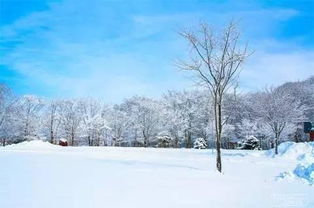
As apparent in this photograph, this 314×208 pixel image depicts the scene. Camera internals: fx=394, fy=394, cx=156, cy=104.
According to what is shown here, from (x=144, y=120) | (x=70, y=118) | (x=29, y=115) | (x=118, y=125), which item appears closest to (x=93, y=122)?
(x=70, y=118)

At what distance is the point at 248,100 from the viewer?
6619cm

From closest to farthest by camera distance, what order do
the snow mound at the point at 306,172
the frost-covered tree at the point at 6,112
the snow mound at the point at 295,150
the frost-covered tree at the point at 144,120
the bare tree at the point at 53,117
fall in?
the snow mound at the point at 306,172, the snow mound at the point at 295,150, the frost-covered tree at the point at 6,112, the frost-covered tree at the point at 144,120, the bare tree at the point at 53,117

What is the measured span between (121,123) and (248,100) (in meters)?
23.7

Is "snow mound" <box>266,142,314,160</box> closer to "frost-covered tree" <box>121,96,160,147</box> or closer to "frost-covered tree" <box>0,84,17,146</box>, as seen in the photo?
"frost-covered tree" <box>121,96,160,147</box>

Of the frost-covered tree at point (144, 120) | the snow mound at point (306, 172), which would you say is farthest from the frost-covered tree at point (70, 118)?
the snow mound at point (306, 172)

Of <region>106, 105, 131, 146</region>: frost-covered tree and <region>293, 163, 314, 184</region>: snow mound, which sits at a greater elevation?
<region>106, 105, 131, 146</region>: frost-covered tree

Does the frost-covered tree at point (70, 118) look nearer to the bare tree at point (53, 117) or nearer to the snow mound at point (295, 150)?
the bare tree at point (53, 117)

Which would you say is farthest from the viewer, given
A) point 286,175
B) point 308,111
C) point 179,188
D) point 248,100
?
point 248,100

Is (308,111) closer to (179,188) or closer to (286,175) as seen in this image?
(286,175)

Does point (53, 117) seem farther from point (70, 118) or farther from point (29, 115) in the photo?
point (29, 115)

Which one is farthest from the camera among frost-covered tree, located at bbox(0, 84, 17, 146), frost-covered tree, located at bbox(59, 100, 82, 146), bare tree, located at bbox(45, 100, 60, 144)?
bare tree, located at bbox(45, 100, 60, 144)

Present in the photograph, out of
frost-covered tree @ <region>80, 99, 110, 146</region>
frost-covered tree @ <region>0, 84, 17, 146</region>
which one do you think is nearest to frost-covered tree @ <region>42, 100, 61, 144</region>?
frost-covered tree @ <region>80, 99, 110, 146</region>

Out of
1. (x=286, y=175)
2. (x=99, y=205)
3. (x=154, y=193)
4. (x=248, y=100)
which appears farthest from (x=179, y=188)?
(x=248, y=100)

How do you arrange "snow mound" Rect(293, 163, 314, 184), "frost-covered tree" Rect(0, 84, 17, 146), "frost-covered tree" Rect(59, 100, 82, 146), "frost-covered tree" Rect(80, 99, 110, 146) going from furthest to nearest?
"frost-covered tree" Rect(59, 100, 82, 146)
"frost-covered tree" Rect(80, 99, 110, 146)
"frost-covered tree" Rect(0, 84, 17, 146)
"snow mound" Rect(293, 163, 314, 184)
